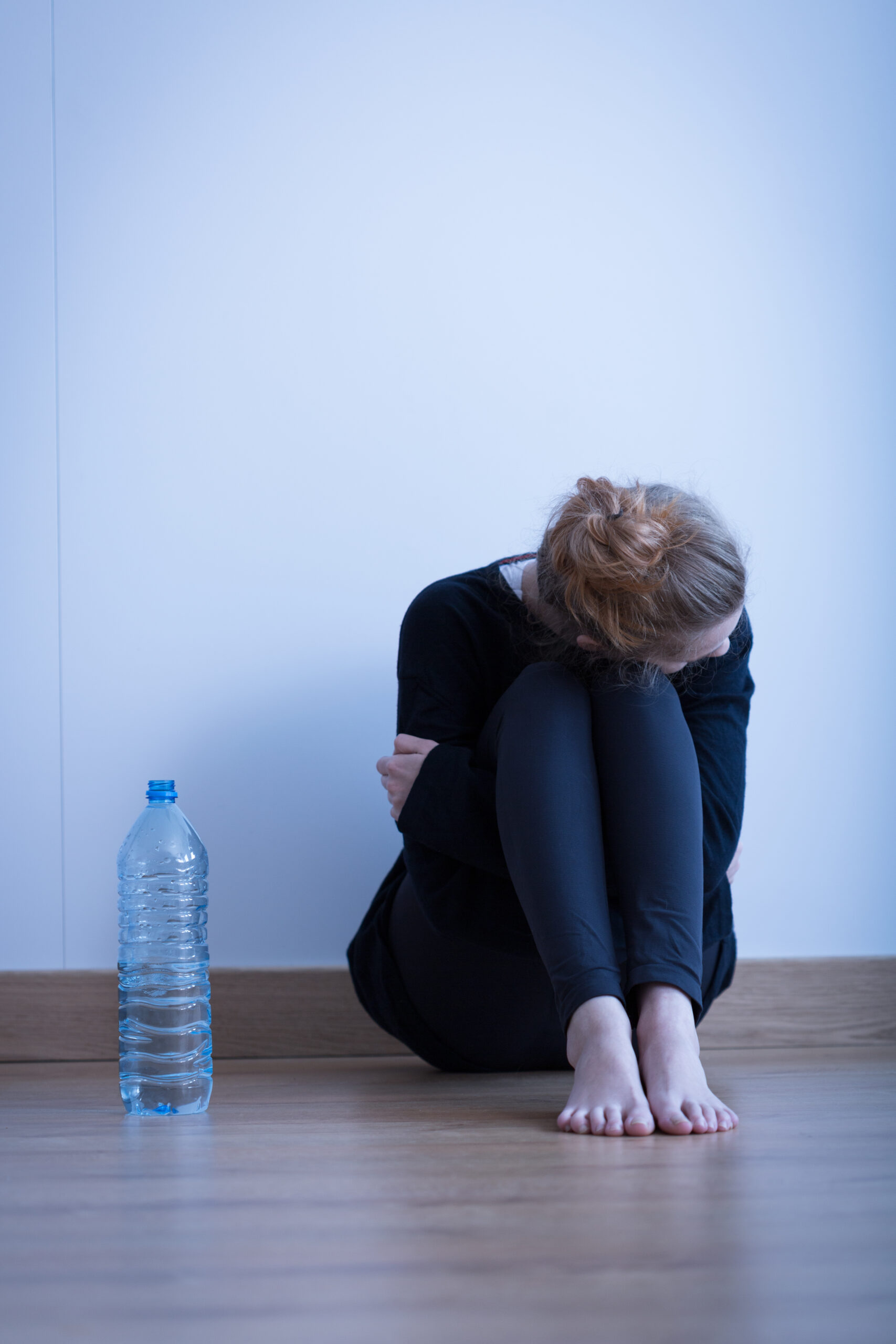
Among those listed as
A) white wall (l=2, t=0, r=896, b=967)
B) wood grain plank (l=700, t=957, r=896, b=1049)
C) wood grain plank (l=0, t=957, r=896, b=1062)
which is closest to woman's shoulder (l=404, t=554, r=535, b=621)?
white wall (l=2, t=0, r=896, b=967)

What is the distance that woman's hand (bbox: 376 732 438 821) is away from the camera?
3.75 ft

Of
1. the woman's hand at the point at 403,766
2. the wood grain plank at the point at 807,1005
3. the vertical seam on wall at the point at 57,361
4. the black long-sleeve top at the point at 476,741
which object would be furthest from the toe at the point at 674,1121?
the vertical seam on wall at the point at 57,361

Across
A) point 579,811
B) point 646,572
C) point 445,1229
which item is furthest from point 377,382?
point 445,1229

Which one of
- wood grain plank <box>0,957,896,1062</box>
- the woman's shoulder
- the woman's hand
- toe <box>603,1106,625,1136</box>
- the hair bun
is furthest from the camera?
wood grain plank <box>0,957,896,1062</box>

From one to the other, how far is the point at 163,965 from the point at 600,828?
63 centimetres

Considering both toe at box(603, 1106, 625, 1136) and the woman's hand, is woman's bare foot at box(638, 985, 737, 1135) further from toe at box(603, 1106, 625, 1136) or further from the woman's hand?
the woman's hand

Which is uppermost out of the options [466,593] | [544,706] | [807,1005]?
[466,593]

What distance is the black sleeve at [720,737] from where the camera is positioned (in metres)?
1.16

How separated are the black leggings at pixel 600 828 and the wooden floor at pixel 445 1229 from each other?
15 cm

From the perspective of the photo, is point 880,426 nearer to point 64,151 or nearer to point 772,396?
point 772,396

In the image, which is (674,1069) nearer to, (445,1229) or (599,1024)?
(599,1024)

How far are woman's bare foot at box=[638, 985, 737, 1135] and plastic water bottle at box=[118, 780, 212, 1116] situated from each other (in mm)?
496

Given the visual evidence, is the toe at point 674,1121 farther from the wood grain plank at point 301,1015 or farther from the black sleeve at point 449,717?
the wood grain plank at point 301,1015

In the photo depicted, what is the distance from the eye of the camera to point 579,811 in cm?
98
